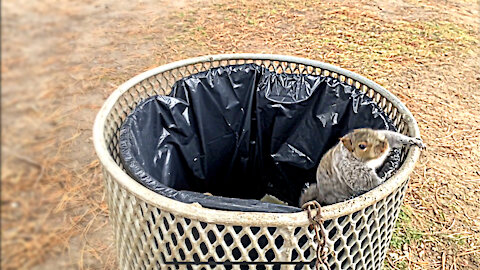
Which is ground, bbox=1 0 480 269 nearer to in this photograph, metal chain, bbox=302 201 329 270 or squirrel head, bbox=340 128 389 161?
metal chain, bbox=302 201 329 270

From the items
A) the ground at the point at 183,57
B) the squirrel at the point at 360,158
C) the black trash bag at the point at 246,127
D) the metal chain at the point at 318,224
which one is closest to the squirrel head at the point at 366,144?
the squirrel at the point at 360,158

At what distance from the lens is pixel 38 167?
0.26 metres

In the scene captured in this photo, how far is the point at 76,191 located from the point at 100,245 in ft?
1.20

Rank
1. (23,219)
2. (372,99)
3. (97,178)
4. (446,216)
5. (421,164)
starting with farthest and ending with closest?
(421,164), (97,178), (446,216), (372,99), (23,219)

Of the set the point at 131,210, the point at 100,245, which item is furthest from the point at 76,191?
the point at 131,210

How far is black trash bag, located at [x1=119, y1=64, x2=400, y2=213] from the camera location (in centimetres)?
152

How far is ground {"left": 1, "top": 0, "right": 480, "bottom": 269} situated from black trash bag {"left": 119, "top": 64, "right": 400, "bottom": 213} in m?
0.36

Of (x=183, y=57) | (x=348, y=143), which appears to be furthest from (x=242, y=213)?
(x=183, y=57)

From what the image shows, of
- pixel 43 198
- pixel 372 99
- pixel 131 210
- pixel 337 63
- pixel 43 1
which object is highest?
pixel 43 1

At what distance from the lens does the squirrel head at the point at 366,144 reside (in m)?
1.23

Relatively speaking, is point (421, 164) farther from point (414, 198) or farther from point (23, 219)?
point (23, 219)

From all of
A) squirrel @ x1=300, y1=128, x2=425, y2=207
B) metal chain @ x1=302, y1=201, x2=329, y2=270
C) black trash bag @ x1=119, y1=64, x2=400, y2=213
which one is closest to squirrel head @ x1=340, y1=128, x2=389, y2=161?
squirrel @ x1=300, y1=128, x2=425, y2=207

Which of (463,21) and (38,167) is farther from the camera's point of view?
(463,21)

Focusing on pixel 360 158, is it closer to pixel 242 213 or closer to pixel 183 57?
pixel 242 213
